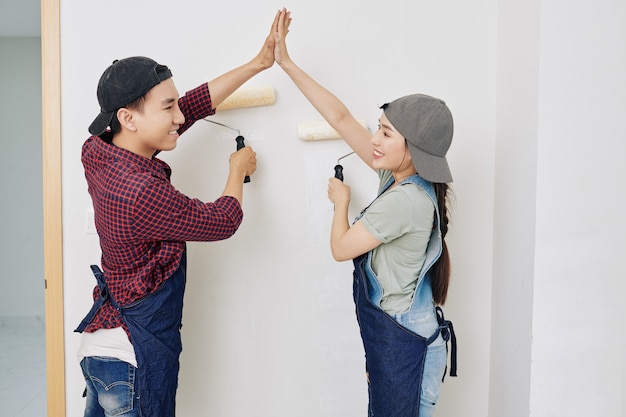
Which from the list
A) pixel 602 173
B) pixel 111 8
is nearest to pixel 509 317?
pixel 602 173

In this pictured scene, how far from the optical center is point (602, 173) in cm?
109

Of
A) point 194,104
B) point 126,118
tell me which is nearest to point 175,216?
point 126,118

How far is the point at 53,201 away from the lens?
1.39m

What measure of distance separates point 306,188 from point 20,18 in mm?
2625

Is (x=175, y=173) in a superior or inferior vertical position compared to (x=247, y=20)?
inferior

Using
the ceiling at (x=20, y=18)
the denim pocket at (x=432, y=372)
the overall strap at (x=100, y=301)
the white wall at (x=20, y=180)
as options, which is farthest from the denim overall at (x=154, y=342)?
the white wall at (x=20, y=180)

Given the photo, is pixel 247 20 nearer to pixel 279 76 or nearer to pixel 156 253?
pixel 279 76

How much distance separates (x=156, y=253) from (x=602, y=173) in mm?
976

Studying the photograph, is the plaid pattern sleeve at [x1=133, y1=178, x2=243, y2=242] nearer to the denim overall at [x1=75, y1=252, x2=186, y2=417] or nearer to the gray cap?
the denim overall at [x1=75, y1=252, x2=186, y2=417]

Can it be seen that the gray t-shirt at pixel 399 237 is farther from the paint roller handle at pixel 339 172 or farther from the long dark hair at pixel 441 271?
the paint roller handle at pixel 339 172

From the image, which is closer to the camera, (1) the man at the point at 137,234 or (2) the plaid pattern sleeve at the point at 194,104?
(1) the man at the point at 137,234

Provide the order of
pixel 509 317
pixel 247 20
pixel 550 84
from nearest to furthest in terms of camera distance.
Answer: pixel 550 84, pixel 509 317, pixel 247 20

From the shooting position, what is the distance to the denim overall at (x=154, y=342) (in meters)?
1.07

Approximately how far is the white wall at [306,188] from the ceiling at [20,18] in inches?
71.4
